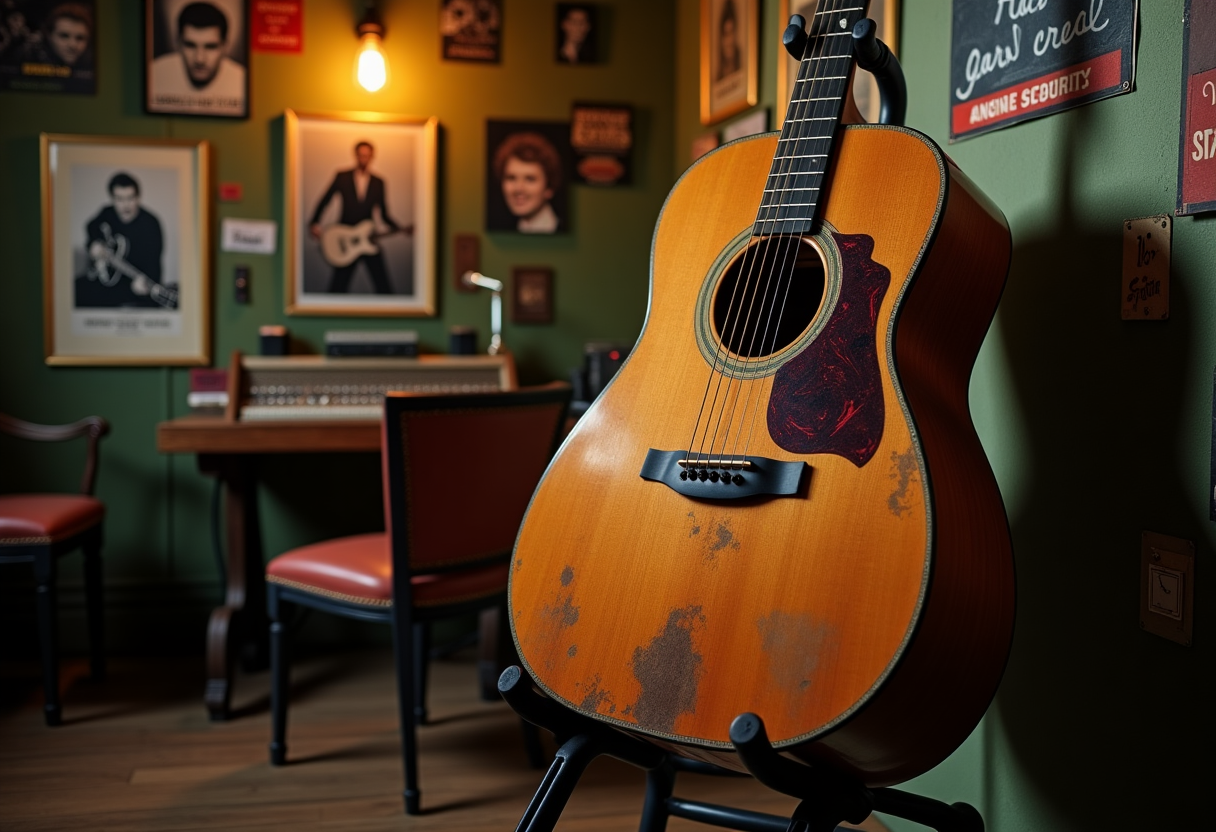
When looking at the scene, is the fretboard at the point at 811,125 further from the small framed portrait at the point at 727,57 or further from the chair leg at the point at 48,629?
the chair leg at the point at 48,629

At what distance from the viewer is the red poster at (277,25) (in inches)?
132

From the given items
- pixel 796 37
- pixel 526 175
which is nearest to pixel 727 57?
pixel 526 175

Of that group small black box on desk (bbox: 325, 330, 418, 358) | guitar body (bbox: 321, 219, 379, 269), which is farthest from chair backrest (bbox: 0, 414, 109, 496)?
guitar body (bbox: 321, 219, 379, 269)

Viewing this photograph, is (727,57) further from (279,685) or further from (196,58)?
(279,685)

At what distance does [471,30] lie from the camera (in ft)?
11.4

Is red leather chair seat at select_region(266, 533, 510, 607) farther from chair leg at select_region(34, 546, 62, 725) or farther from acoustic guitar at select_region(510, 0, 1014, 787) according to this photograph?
acoustic guitar at select_region(510, 0, 1014, 787)

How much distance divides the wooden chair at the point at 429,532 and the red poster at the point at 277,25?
1722mm

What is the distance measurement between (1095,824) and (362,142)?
9.35 ft

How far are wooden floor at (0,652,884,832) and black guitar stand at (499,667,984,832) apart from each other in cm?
77

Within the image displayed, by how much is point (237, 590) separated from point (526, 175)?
1621mm

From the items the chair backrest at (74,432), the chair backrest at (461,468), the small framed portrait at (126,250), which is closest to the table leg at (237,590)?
the chair backrest at (74,432)

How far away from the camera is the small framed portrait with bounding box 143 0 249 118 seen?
3.31 metres

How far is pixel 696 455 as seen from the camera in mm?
1287

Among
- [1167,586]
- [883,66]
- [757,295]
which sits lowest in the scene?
[1167,586]
